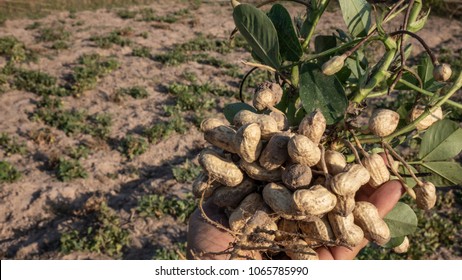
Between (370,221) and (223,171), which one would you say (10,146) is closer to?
(223,171)

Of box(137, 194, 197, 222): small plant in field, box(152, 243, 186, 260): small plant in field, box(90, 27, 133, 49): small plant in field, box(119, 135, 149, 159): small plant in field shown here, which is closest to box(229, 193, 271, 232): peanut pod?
box(152, 243, 186, 260): small plant in field

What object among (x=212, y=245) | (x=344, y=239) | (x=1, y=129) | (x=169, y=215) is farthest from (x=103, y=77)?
(x=344, y=239)

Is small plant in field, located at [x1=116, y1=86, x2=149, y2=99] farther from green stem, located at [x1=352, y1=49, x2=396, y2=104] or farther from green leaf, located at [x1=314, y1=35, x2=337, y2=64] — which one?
green stem, located at [x1=352, y1=49, x2=396, y2=104]

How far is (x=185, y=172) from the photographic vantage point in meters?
3.56

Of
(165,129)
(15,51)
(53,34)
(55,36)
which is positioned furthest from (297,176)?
(53,34)

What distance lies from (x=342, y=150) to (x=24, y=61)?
532 cm

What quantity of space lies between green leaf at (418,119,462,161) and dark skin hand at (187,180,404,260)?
7.6 inches

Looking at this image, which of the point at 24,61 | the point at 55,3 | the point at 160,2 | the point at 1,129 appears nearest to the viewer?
the point at 1,129

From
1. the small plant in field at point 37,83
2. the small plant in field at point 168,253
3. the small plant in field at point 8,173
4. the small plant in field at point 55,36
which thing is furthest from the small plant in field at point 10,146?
the small plant in field at point 55,36

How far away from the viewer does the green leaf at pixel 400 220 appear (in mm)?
1498

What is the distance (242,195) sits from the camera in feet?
4.66

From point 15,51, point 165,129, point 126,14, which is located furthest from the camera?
point 126,14

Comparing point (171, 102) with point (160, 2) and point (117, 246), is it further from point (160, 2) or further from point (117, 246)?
point (160, 2)

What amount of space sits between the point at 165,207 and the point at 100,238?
0.53 m
